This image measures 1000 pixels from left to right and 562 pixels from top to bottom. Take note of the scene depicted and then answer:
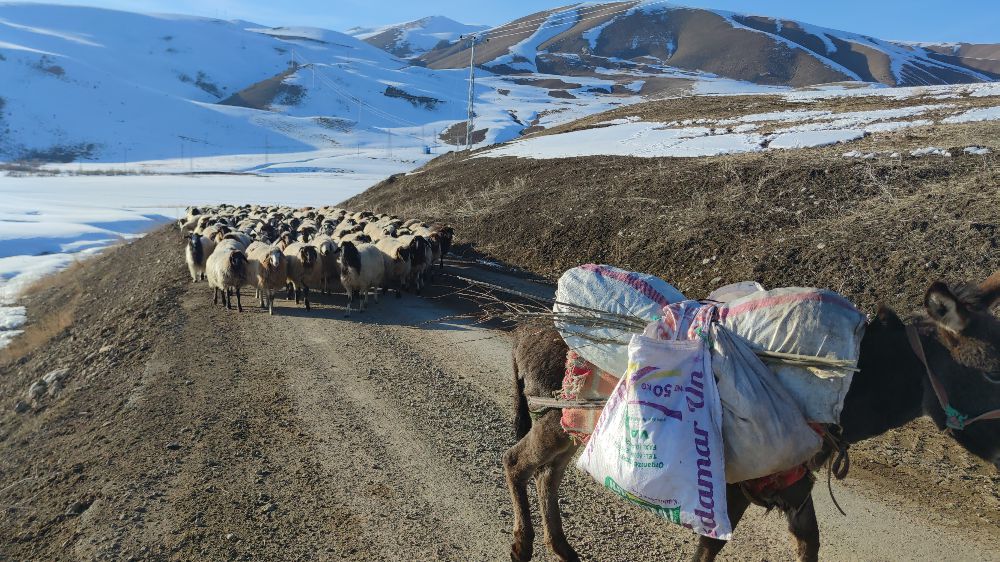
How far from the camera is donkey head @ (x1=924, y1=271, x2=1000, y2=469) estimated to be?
2652 millimetres

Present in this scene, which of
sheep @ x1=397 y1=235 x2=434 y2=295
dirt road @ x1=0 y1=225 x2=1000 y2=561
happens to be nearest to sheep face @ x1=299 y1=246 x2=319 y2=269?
sheep @ x1=397 y1=235 x2=434 y2=295

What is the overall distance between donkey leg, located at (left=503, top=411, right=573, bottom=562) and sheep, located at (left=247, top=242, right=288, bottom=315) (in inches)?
396

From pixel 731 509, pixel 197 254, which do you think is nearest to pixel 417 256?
pixel 197 254

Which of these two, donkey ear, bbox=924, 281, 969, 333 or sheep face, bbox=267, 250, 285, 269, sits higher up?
donkey ear, bbox=924, 281, 969, 333

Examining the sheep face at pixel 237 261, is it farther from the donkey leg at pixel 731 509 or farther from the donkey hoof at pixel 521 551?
the donkey leg at pixel 731 509

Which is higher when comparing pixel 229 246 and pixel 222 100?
pixel 222 100

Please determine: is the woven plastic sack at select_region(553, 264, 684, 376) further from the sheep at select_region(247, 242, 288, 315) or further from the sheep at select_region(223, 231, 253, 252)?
the sheep at select_region(223, 231, 253, 252)

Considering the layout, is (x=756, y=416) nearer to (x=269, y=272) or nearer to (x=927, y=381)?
(x=927, y=381)

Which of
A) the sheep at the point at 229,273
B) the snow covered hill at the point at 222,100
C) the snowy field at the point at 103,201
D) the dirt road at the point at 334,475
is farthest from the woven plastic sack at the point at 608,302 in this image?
the snow covered hill at the point at 222,100

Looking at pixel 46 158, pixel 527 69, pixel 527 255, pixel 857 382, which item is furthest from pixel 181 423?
pixel 527 69

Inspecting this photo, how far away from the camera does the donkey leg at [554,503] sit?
4195 mm

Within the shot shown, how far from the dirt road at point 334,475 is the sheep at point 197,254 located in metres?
6.73

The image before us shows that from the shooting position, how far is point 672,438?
2781 mm

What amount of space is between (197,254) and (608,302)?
51.8 feet
